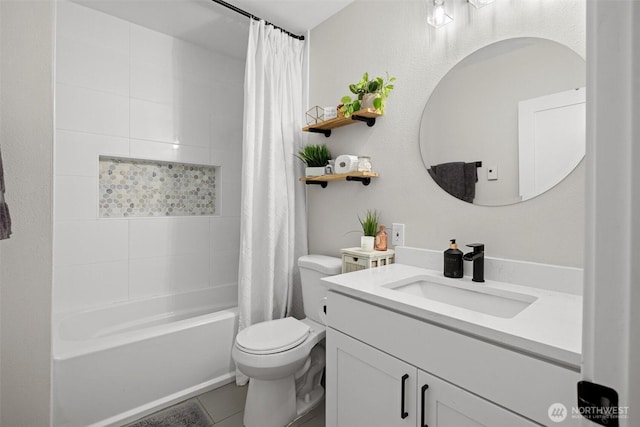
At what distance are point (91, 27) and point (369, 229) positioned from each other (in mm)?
2343

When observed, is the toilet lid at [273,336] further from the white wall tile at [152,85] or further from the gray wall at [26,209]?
the white wall tile at [152,85]

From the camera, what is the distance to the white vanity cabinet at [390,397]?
89 cm

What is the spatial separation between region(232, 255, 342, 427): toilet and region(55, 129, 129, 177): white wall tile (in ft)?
5.19

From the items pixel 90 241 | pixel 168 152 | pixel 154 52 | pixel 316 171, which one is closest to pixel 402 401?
pixel 316 171

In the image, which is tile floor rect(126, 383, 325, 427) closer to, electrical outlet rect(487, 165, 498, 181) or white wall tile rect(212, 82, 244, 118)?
electrical outlet rect(487, 165, 498, 181)

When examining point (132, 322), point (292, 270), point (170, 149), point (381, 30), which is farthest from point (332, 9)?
point (132, 322)

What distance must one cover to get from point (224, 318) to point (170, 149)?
141 centimetres

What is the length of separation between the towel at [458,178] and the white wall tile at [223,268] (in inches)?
77.6

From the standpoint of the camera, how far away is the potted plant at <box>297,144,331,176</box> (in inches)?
82.8

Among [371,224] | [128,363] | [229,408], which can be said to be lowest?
[229,408]

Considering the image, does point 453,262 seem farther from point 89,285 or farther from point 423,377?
point 89,285

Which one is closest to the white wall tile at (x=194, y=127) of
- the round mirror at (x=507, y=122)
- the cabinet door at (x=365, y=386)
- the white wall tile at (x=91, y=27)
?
the white wall tile at (x=91, y=27)

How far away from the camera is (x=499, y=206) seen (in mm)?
1374

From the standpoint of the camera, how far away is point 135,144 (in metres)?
2.34
